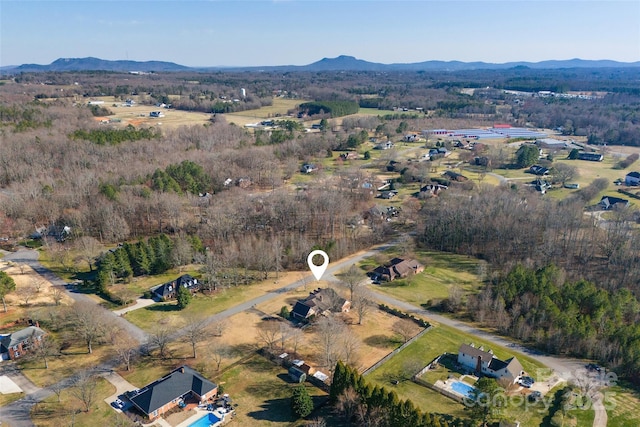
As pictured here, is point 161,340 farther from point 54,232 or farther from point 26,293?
point 54,232

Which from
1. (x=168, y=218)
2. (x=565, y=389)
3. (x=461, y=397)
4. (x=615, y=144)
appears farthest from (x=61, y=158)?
(x=615, y=144)

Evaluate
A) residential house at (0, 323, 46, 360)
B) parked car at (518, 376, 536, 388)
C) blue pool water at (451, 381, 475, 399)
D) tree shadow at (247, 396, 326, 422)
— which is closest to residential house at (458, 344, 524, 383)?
parked car at (518, 376, 536, 388)

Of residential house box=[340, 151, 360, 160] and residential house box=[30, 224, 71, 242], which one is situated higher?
residential house box=[340, 151, 360, 160]

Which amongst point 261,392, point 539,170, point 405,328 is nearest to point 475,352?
point 405,328

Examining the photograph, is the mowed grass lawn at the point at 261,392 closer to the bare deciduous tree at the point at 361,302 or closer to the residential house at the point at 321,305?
the residential house at the point at 321,305

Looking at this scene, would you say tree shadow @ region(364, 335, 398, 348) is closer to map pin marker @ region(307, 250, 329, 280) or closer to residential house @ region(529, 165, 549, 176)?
map pin marker @ region(307, 250, 329, 280)

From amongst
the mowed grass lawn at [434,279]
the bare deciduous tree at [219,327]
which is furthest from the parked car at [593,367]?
the bare deciduous tree at [219,327]

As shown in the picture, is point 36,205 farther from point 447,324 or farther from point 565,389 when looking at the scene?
point 565,389
